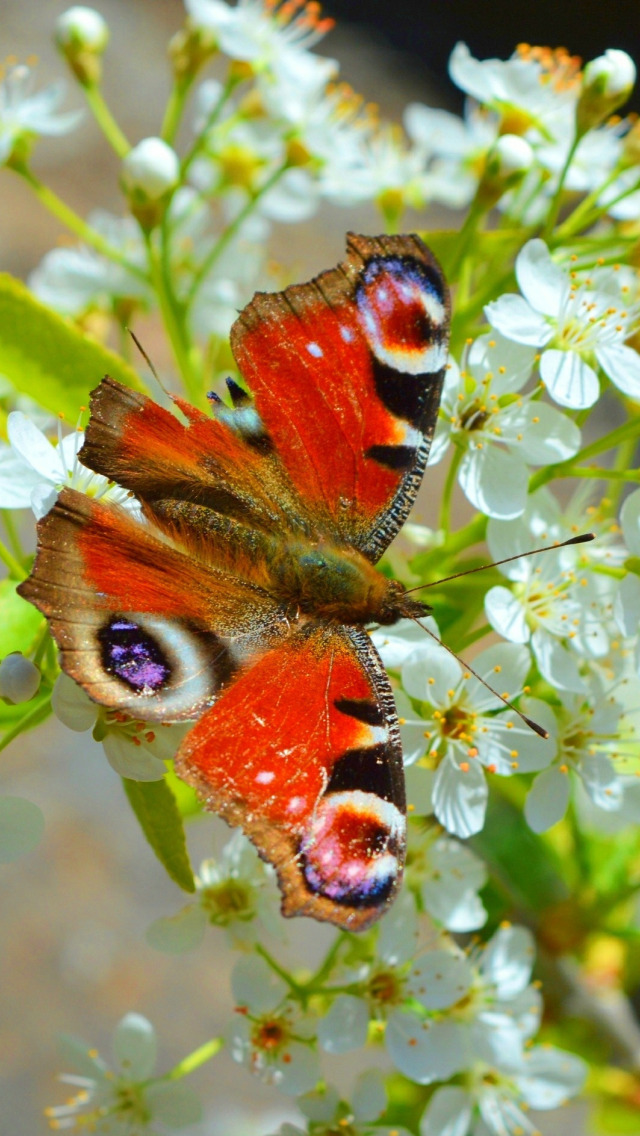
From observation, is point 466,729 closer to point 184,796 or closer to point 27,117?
point 184,796

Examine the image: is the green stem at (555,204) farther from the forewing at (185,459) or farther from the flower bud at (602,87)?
the forewing at (185,459)

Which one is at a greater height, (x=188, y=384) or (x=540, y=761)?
(x=188, y=384)

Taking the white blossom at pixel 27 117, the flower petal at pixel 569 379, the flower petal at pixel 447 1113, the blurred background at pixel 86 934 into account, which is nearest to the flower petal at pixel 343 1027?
the flower petal at pixel 447 1113

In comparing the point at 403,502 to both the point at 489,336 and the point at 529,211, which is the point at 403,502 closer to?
the point at 489,336

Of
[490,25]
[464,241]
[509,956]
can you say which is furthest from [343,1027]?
[490,25]

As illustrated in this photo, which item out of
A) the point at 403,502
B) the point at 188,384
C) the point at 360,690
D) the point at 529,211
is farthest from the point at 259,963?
the point at 529,211

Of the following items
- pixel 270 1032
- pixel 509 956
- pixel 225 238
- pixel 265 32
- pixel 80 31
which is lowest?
pixel 509 956
